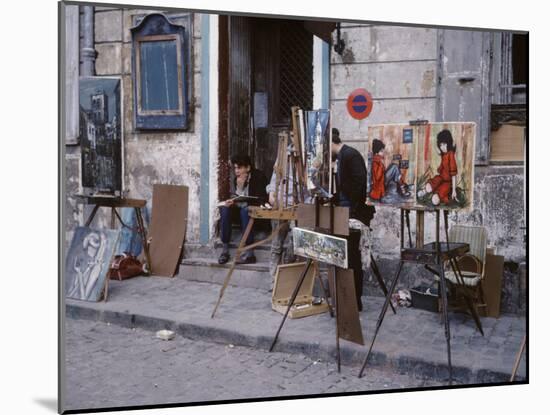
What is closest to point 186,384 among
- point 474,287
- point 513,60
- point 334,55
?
point 474,287

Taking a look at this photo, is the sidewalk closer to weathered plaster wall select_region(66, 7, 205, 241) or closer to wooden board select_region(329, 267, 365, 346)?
wooden board select_region(329, 267, 365, 346)

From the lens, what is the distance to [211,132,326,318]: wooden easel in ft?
16.9

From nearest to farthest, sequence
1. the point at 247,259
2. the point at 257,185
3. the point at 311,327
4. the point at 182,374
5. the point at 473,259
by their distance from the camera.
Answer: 1. the point at 182,374
2. the point at 311,327
3. the point at 257,185
4. the point at 473,259
5. the point at 247,259

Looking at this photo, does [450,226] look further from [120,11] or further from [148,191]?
[120,11]

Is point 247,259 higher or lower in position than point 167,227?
lower

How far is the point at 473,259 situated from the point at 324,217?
4.45 feet

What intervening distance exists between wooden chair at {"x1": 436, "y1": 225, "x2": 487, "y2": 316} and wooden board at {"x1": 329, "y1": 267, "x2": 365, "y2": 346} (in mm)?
897


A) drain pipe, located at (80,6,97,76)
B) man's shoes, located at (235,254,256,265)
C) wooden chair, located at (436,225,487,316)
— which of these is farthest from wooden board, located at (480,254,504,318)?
drain pipe, located at (80,6,97,76)

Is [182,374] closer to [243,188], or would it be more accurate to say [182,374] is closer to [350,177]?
[243,188]

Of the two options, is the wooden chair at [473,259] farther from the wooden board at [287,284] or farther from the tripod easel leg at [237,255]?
the tripod easel leg at [237,255]

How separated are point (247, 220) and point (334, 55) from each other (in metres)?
1.47

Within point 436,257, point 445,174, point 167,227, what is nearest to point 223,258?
point 167,227

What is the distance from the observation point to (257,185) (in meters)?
5.30

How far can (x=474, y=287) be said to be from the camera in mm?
5328
